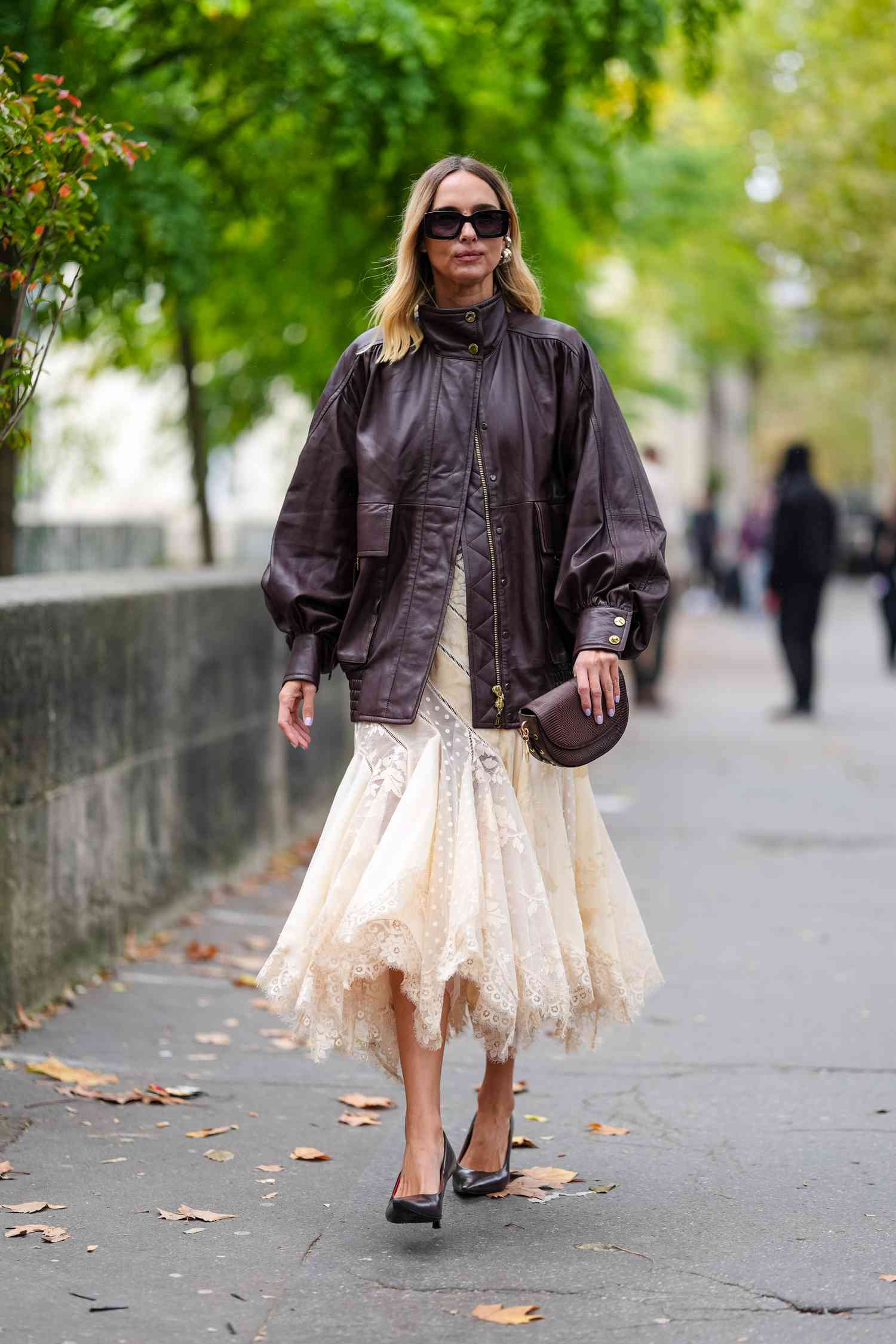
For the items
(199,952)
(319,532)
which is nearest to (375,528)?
(319,532)

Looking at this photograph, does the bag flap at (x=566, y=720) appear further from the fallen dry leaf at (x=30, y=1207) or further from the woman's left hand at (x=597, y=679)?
the fallen dry leaf at (x=30, y=1207)

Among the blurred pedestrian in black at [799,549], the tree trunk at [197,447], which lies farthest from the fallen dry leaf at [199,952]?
the blurred pedestrian in black at [799,549]

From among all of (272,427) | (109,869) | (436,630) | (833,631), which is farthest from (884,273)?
(436,630)

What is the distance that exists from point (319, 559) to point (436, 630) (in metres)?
0.35

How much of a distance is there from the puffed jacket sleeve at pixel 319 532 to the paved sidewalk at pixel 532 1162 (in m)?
1.19

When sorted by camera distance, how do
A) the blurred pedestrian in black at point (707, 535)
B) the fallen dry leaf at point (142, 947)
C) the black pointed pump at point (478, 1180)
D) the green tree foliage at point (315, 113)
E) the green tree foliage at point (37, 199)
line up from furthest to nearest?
the blurred pedestrian in black at point (707, 535) → the green tree foliage at point (315, 113) → the fallen dry leaf at point (142, 947) → the green tree foliage at point (37, 199) → the black pointed pump at point (478, 1180)

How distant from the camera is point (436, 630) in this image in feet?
13.4

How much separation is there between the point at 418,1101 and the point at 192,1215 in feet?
1.82

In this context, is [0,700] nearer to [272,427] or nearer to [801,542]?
[272,427]

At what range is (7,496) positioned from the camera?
820 cm

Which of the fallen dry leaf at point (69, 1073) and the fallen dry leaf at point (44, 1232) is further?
the fallen dry leaf at point (69, 1073)

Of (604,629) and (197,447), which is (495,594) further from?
(197,447)

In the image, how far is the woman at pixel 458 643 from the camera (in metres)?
3.99

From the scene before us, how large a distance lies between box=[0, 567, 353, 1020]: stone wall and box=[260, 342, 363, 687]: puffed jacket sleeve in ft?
4.74
